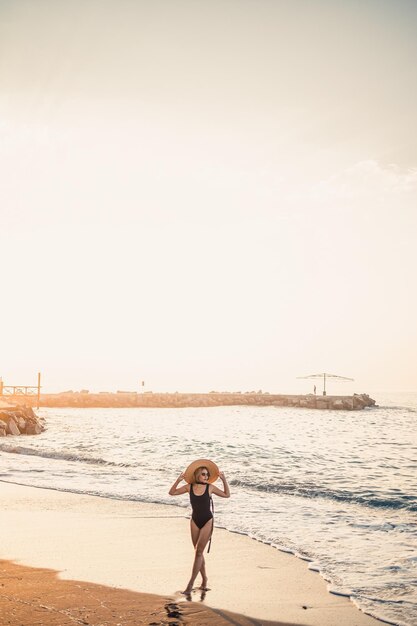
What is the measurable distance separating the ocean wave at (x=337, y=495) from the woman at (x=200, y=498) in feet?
28.4

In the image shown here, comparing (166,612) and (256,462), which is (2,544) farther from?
(256,462)

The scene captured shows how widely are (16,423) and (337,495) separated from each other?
2550 centimetres

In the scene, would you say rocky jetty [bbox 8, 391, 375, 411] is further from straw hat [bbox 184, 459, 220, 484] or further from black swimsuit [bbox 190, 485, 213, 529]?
straw hat [bbox 184, 459, 220, 484]

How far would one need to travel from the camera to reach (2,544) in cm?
846

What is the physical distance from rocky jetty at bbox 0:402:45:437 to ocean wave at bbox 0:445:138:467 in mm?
8193

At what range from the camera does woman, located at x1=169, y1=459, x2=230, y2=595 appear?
641 cm

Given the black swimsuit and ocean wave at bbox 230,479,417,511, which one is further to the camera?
ocean wave at bbox 230,479,417,511

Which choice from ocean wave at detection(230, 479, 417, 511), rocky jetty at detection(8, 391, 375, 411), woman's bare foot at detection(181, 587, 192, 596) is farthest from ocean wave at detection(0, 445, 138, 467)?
rocky jetty at detection(8, 391, 375, 411)

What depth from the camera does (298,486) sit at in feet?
53.3

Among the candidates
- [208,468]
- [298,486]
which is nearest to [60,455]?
[298,486]

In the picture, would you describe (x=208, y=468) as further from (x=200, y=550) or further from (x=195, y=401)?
(x=195, y=401)

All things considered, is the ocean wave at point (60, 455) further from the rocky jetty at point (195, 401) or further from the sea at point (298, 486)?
the rocky jetty at point (195, 401)


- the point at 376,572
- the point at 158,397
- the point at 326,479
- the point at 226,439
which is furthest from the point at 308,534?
the point at 158,397

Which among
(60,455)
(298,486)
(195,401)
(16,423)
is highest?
(298,486)
